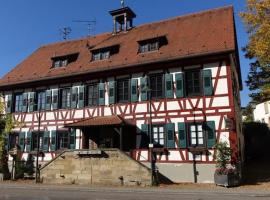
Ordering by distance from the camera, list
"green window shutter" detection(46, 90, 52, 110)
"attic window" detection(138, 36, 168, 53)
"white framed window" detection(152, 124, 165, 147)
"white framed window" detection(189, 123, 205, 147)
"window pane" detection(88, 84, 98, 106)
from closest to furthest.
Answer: "white framed window" detection(189, 123, 205, 147) < "white framed window" detection(152, 124, 165, 147) < "attic window" detection(138, 36, 168, 53) < "window pane" detection(88, 84, 98, 106) < "green window shutter" detection(46, 90, 52, 110)

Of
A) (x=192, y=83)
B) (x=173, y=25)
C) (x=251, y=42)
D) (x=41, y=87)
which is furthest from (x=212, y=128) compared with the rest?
(x=41, y=87)

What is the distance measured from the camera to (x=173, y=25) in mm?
26391

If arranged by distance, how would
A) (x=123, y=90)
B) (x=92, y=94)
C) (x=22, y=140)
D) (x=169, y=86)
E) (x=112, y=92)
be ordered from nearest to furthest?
(x=169, y=86), (x=123, y=90), (x=112, y=92), (x=92, y=94), (x=22, y=140)

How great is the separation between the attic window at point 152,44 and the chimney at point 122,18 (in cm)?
607

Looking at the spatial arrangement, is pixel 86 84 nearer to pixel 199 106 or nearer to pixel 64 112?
pixel 64 112

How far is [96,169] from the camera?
20.8m

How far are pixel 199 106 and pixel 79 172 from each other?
8176 millimetres

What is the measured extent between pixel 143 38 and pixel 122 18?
22.8 ft

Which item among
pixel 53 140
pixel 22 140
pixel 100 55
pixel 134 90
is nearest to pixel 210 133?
pixel 134 90

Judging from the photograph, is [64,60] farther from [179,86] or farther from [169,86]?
[179,86]

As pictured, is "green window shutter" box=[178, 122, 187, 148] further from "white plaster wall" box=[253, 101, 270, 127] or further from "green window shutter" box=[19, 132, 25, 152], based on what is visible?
"white plaster wall" box=[253, 101, 270, 127]

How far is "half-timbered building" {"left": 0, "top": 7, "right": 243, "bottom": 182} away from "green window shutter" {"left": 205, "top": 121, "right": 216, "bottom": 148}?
0.06 meters

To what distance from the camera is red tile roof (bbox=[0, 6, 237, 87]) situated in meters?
21.9

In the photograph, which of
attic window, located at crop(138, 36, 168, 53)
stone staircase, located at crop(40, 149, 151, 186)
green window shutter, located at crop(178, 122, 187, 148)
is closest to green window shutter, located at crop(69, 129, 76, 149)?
stone staircase, located at crop(40, 149, 151, 186)
